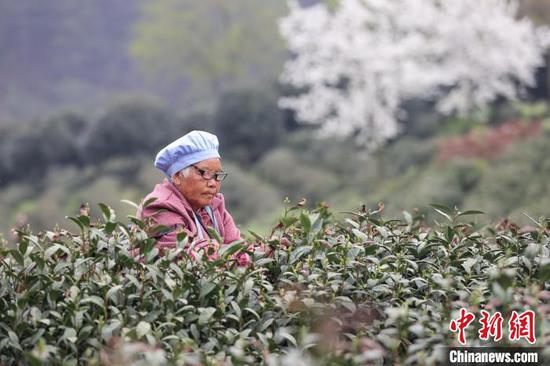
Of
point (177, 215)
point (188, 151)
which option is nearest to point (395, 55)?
point (188, 151)

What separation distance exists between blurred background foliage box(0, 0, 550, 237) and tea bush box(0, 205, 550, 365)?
7442 mm

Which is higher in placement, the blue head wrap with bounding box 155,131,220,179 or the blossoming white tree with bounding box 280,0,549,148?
the blossoming white tree with bounding box 280,0,549,148

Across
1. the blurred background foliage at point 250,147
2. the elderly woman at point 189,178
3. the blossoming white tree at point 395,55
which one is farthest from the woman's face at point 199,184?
the blossoming white tree at point 395,55

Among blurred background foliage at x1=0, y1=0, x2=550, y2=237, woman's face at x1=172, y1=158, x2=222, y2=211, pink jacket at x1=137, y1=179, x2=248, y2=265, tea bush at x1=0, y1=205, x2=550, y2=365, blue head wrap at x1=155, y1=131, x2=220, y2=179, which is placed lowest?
tea bush at x1=0, y1=205, x2=550, y2=365

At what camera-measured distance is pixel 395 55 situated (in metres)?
18.2

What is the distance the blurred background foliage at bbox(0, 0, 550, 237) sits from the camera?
1408 centimetres

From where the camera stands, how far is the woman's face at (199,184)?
147 inches

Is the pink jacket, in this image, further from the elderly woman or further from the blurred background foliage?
the blurred background foliage

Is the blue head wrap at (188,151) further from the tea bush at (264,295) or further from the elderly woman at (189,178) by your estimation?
the tea bush at (264,295)

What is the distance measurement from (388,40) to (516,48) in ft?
11.3

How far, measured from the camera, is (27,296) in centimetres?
269

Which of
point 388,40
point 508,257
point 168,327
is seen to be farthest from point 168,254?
point 388,40

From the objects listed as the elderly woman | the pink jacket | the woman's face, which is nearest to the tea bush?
the pink jacket

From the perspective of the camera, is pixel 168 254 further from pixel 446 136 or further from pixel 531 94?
pixel 531 94
